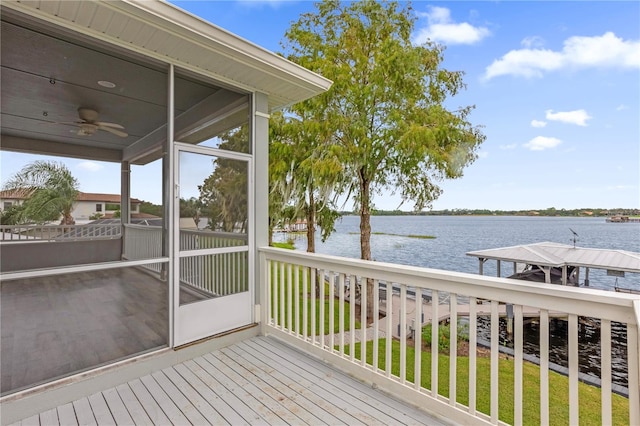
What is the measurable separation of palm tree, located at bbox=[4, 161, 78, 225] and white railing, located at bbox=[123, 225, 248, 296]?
0.52 metres

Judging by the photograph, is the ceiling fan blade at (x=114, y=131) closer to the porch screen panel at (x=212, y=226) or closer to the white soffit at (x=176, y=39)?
the porch screen panel at (x=212, y=226)

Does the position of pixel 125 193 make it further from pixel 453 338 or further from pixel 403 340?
pixel 453 338

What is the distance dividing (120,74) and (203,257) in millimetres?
1778

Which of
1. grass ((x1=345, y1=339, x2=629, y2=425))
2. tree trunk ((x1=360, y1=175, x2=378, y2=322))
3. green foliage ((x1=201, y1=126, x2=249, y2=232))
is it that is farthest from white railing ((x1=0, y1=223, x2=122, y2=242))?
tree trunk ((x1=360, y1=175, x2=378, y2=322))

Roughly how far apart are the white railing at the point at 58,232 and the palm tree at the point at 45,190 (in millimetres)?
60

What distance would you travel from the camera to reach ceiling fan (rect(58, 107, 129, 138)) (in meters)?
3.03

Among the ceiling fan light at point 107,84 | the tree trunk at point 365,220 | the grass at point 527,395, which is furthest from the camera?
the tree trunk at point 365,220

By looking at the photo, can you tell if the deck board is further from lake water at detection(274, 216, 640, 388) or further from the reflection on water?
the reflection on water

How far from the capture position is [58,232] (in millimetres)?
2545

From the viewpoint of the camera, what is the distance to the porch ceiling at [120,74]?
212 cm

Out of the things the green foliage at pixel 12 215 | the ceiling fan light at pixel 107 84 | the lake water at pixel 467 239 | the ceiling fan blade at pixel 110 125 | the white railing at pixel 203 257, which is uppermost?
the ceiling fan light at pixel 107 84

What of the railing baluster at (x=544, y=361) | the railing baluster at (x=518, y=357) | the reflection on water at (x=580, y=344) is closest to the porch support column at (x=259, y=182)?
the railing baluster at (x=518, y=357)

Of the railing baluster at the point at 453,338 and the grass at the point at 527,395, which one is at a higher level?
the railing baluster at the point at 453,338

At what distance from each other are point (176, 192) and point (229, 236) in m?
0.71
